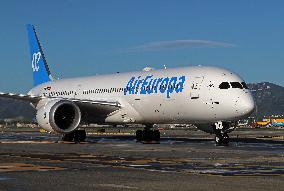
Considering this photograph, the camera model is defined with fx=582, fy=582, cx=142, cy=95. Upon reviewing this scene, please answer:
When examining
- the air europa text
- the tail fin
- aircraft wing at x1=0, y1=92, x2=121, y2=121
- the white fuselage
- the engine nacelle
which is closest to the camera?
the white fuselage

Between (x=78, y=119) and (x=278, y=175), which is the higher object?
(x=78, y=119)

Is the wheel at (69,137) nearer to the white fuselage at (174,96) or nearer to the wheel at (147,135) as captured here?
the white fuselage at (174,96)

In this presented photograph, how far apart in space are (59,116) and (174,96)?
27.9 ft

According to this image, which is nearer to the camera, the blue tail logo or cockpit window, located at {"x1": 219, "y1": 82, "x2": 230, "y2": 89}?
cockpit window, located at {"x1": 219, "y1": 82, "x2": 230, "y2": 89}

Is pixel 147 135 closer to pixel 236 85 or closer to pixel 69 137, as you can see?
pixel 69 137

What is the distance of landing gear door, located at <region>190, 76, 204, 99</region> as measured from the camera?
34.3 metres

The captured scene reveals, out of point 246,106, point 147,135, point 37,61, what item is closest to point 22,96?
point 147,135

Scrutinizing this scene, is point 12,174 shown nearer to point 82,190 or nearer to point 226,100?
point 82,190

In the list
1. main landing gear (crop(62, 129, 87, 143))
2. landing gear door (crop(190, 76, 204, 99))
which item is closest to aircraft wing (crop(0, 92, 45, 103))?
main landing gear (crop(62, 129, 87, 143))

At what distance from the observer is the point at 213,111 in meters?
33.4

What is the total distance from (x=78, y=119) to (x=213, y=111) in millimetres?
9536

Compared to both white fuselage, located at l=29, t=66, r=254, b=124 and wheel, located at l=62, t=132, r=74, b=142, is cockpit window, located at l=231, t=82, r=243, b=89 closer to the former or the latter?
white fuselage, located at l=29, t=66, r=254, b=124

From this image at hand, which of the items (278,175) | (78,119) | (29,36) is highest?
(29,36)

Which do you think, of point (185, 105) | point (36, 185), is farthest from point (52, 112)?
point (36, 185)
